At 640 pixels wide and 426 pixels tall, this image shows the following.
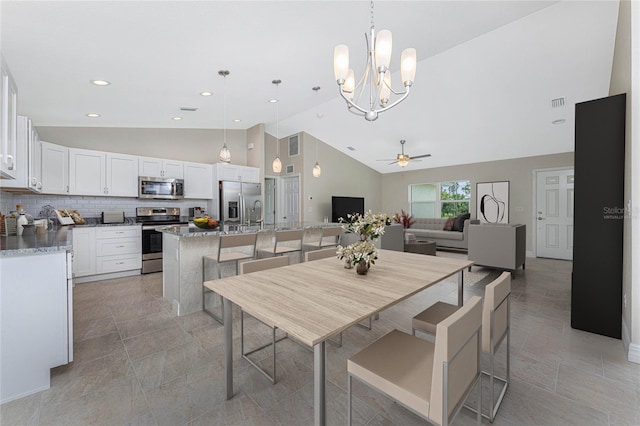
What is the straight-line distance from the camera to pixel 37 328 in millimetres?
1766

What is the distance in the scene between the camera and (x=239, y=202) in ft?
19.5

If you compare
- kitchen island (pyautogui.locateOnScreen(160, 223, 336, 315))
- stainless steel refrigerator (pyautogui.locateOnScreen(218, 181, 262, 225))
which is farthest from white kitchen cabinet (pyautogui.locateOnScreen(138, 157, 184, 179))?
kitchen island (pyautogui.locateOnScreen(160, 223, 336, 315))

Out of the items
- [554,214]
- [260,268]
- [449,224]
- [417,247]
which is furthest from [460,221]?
[260,268]

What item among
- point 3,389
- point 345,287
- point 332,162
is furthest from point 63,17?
point 332,162

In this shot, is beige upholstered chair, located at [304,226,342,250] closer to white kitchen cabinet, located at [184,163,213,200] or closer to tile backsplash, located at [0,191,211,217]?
white kitchen cabinet, located at [184,163,213,200]

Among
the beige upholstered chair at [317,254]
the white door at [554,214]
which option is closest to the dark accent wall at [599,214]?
the beige upholstered chair at [317,254]

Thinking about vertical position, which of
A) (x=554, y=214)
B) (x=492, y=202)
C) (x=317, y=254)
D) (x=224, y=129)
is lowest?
(x=317, y=254)

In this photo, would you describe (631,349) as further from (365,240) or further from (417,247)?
(417,247)

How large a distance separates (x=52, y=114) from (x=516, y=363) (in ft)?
19.9

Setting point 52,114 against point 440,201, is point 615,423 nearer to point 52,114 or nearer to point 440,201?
point 52,114

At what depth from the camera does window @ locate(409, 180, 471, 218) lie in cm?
771

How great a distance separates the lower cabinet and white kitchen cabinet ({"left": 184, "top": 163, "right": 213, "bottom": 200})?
127 centimetres

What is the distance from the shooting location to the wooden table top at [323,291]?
3.67 feet

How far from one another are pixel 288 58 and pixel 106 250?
3.94 m
